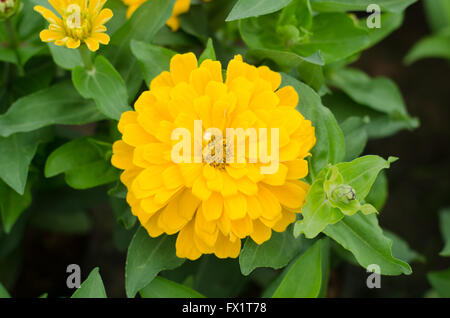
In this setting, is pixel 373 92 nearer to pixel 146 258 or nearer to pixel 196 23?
pixel 196 23

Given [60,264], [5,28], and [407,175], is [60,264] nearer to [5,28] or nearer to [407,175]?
[5,28]

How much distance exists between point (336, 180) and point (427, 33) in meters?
0.91

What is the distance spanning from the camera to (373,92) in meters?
0.91

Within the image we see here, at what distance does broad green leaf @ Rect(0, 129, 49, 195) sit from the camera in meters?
0.72

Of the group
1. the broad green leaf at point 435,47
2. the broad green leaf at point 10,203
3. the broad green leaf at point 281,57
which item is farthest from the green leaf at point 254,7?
the broad green leaf at point 435,47

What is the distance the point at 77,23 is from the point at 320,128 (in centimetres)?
32

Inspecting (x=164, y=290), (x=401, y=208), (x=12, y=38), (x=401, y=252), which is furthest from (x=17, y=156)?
(x=401, y=208)

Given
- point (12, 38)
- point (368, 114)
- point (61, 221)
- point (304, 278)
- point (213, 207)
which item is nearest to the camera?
point (213, 207)

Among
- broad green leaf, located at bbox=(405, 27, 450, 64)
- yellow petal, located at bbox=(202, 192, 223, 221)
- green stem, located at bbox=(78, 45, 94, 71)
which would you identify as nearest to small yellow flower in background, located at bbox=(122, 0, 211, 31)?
green stem, located at bbox=(78, 45, 94, 71)

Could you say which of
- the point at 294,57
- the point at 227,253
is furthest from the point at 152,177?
the point at 294,57

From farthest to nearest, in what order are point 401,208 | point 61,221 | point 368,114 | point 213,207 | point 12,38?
point 401,208, point 61,221, point 368,114, point 12,38, point 213,207

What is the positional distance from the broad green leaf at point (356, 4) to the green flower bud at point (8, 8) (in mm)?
404

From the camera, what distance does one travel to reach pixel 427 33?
137 cm

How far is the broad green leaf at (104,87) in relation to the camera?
688 millimetres
